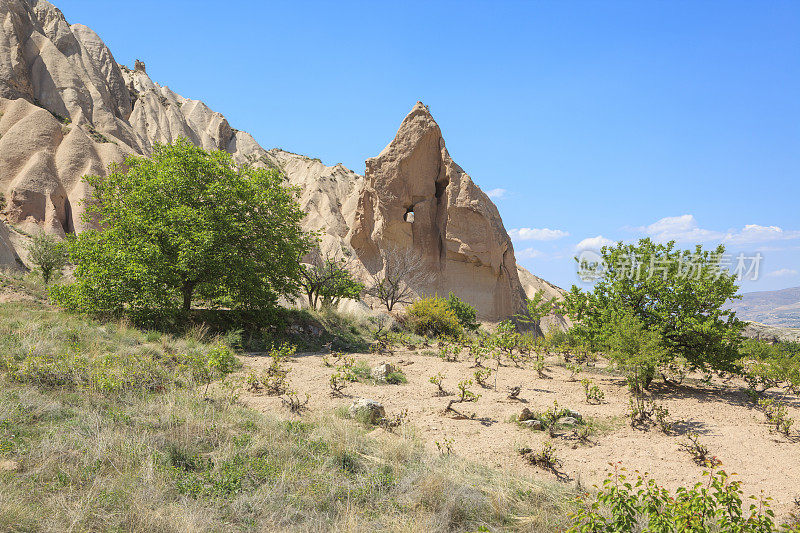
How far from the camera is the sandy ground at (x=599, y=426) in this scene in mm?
5723

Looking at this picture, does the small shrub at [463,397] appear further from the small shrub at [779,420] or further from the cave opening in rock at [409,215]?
the cave opening in rock at [409,215]

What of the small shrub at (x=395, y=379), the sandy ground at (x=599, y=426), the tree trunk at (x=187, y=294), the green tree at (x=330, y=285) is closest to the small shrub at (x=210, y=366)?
the sandy ground at (x=599, y=426)

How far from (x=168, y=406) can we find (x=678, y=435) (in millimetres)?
7699

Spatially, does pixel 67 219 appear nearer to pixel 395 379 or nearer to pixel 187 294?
pixel 187 294

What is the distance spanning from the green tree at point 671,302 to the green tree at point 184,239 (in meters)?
8.97

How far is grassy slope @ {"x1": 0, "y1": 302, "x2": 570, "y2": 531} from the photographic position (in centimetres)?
381

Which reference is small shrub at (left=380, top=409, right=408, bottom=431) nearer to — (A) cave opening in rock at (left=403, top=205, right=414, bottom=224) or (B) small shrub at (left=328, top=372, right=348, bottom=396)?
(B) small shrub at (left=328, top=372, right=348, bottom=396)

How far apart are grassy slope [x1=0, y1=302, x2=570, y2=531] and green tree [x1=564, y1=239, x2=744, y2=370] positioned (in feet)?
20.8

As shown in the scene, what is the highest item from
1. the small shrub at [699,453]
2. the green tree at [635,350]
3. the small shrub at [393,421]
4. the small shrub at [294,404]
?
the green tree at [635,350]

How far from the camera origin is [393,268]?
29812 mm

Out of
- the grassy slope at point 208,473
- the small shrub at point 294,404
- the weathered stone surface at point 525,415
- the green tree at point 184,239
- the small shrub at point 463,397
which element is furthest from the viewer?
the green tree at point 184,239

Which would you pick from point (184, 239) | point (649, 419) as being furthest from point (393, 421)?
point (184, 239)

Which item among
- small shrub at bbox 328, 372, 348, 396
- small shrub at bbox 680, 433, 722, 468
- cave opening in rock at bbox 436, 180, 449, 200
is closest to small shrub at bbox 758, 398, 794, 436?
small shrub at bbox 680, 433, 722, 468

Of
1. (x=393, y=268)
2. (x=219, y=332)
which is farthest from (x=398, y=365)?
(x=393, y=268)
